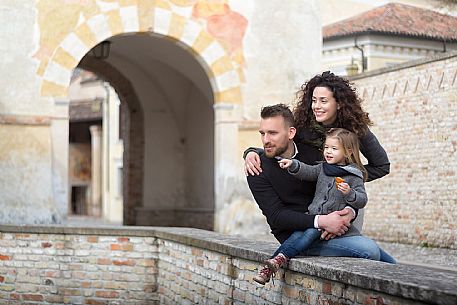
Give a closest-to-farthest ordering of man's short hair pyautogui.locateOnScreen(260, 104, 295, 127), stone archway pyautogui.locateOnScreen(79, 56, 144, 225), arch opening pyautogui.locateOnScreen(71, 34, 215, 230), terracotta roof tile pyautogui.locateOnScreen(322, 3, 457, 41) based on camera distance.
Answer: man's short hair pyautogui.locateOnScreen(260, 104, 295, 127)
arch opening pyautogui.locateOnScreen(71, 34, 215, 230)
stone archway pyautogui.locateOnScreen(79, 56, 144, 225)
terracotta roof tile pyautogui.locateOnScreen(322, 3, 457, 41)

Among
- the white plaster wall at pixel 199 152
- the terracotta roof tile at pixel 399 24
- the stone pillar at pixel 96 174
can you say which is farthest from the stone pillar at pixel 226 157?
the stone pillar at pixel 96 174

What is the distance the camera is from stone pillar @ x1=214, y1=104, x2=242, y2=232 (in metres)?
15.8

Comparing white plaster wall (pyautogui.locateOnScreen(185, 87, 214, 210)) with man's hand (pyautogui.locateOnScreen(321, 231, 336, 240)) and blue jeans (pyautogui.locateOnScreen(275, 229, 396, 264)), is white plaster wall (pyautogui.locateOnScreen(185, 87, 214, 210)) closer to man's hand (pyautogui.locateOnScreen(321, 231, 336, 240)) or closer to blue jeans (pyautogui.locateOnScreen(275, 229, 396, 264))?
blue jeans (pyautogui.locateOnScreen(275, 229, 396, 264))

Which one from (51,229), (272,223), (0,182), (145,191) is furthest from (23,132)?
(272,223)

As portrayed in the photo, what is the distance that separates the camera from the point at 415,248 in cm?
1719

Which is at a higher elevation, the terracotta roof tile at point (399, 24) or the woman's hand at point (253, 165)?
the terracotta roof tile at point (399, 24)

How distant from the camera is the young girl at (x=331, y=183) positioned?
5930mm

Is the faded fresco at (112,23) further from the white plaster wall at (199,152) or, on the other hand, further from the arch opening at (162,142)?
the arch opening at (162,142)

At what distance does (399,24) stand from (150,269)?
812 inches

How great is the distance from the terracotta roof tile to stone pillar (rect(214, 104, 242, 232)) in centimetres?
1375

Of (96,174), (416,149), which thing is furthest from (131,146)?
(96,174)

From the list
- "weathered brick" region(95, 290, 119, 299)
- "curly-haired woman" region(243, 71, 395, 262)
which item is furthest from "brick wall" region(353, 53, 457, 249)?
"curly-haired woman" region(243, 71, 395, 262)

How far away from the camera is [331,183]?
6.04 m

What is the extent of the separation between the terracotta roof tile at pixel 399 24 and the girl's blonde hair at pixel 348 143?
23036mm
